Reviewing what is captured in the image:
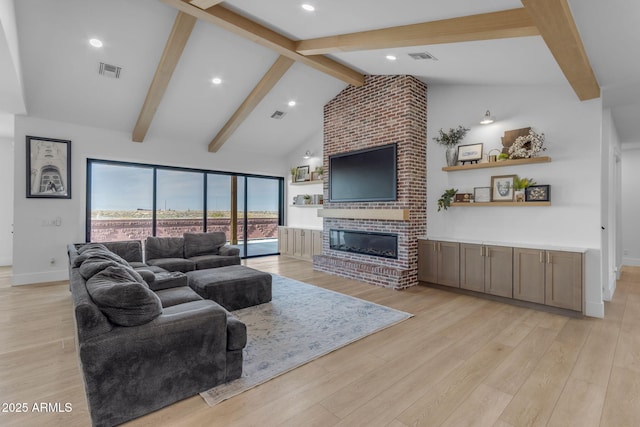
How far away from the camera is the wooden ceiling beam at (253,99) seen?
5.18 metres

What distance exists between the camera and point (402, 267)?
5258 mm

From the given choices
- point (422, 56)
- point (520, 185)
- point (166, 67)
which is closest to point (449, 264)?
point (520, 185)

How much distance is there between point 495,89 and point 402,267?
3113 mm

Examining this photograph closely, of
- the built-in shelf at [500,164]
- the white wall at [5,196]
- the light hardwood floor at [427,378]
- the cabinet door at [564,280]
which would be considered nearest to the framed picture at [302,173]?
the built-in shelf at [500,164]

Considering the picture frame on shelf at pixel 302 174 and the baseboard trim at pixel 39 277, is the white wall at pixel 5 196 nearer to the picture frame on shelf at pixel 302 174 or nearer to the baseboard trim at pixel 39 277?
the baseboard trim at pixel 39 277

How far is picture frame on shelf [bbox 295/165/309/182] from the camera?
8135 millimetres

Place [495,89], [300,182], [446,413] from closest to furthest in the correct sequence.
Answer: [446,413] → [495,89] → [300,182]

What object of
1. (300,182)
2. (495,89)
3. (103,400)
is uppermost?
(495,89)

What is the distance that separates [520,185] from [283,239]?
576 centimetres

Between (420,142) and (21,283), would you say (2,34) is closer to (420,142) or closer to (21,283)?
(21,283)

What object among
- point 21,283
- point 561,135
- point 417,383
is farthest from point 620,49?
point 21,283

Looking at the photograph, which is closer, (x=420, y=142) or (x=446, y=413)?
(x=446, y=413)

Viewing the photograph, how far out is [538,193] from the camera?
423 centimetres

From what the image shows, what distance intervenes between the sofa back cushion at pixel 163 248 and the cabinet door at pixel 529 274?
5.38 m
